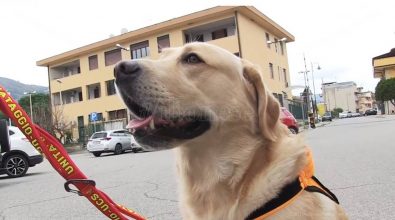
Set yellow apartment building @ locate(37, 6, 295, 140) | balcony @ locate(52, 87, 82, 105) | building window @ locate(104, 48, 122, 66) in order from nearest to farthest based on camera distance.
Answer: yellow apartment building @ locate(37, 6, 295, 140) < building window @ locate(104, 48, 122, 66) < balcony @ locate(52, 87, 82, 105)

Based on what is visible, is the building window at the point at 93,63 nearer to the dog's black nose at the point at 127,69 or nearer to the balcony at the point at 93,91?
the balcony at the point at 93,91

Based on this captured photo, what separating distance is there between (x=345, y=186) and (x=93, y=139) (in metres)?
21.5

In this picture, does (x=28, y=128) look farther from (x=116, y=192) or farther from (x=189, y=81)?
(x=116, y=192)

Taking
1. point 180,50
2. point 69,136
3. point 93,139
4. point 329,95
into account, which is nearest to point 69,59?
point 69,136

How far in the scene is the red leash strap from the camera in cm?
285

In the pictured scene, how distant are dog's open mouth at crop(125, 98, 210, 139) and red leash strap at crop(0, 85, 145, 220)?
51cm

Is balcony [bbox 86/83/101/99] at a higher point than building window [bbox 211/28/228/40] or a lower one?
lower

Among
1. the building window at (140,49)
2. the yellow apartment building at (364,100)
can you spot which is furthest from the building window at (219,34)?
the yellow apartment building at (364,100)

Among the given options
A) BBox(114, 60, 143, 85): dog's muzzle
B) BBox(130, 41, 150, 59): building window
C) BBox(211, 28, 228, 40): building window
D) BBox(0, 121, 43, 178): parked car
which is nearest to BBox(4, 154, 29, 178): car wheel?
BBox(0, 121, 43, 178): parked car

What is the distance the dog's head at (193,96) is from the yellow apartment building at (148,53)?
111 ft

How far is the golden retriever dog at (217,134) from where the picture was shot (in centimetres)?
269

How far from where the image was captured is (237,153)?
112 inches

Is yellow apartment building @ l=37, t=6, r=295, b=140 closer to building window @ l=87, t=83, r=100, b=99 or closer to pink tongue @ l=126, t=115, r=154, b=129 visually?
building window @ l=87, t=83, r=100, b=99

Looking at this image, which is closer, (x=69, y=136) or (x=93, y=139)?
(x=93, y=139)
